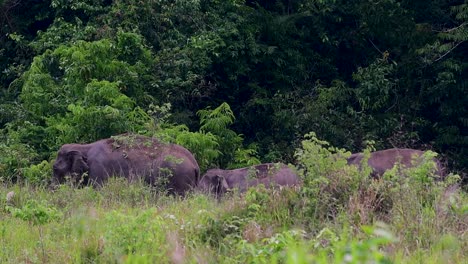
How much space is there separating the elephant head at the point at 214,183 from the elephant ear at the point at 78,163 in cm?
191

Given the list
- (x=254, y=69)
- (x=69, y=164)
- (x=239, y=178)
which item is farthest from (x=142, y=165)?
(x=254, y=69)

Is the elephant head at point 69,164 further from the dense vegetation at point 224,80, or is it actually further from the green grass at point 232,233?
the green grass at point 232,233

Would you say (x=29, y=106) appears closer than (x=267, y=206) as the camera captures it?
No

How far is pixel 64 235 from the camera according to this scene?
27.0 ft

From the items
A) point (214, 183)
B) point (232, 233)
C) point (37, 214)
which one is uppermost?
point (232, 233)

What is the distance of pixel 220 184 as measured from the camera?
14.3 m

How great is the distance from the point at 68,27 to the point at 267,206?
505 inches

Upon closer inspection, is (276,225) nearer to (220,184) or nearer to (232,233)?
(232,233)

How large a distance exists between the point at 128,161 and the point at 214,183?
1494 millimetres

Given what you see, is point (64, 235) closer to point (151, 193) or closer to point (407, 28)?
point (151, 193)

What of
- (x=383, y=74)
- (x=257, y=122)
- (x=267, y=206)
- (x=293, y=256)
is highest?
(x=293, y=256)

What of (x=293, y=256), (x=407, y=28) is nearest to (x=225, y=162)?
(x=407, y=28)

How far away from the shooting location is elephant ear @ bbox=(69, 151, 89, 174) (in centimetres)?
1412

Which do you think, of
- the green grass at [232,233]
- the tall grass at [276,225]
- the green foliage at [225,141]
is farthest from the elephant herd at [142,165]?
the green grass at [232,233]
